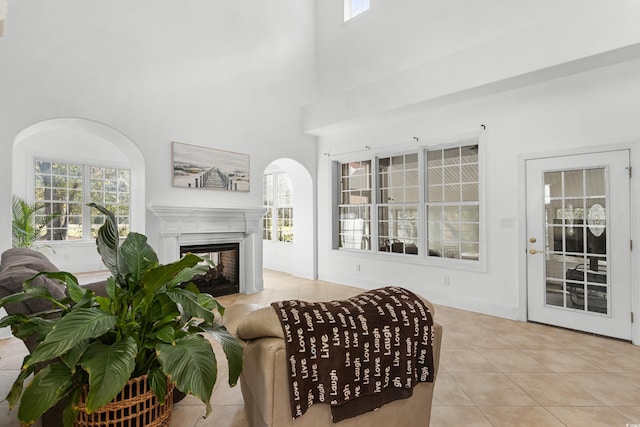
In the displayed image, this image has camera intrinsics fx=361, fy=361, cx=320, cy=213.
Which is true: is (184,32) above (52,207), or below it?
above

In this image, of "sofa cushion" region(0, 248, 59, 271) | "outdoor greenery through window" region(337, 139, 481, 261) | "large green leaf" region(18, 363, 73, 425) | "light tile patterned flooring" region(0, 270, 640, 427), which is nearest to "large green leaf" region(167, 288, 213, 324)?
"large green leaf" region(18, 363, 73, 425)

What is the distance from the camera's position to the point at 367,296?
6.37 ft

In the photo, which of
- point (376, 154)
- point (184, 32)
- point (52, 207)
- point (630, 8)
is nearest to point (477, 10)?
point (630, 8)

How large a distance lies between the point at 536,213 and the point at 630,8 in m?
2.10

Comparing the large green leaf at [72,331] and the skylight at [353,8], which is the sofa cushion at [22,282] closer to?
the large green leaf at [72,331]

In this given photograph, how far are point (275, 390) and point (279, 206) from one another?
678cm

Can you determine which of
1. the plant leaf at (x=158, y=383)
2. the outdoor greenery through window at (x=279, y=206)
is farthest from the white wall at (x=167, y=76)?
the plant leaf at (x=158, y=383)

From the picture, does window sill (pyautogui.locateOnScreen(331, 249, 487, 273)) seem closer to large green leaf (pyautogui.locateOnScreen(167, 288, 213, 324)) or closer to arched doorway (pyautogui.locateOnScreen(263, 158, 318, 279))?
arched doorway (pyautogui.locateOnScreen(263, 158, 318, 279))

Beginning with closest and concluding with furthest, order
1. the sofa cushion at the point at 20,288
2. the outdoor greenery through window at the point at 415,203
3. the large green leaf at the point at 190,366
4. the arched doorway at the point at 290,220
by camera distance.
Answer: the large green leaf at the point at 190,366 < the sofa cushion at the point at 20,288 < the outdoor greenery through window at the point at 415,203 < the arched doorway at the point at 290,220

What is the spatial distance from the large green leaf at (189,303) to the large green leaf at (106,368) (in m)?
0.22

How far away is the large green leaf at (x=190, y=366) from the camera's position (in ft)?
4.42

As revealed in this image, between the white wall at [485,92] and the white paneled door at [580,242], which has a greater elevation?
the white wall at [485,92]

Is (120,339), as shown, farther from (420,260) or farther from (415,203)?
(415,203)

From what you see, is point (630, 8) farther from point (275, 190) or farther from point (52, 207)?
point (52, 207)
